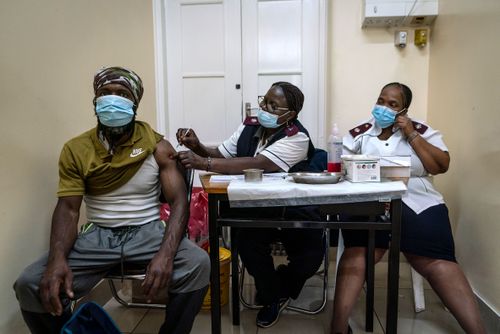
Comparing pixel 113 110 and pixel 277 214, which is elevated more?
pixel 113 110

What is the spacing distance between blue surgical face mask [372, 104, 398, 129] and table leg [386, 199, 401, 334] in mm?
565

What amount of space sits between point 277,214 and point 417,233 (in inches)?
26.8

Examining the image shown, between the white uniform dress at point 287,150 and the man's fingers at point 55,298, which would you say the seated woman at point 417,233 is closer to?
the white uniform dress at point 287,150

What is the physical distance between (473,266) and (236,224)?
54.6 inches

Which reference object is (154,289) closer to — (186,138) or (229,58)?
(186,138)

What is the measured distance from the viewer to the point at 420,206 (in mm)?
1776

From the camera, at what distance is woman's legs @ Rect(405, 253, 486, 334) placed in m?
1.59

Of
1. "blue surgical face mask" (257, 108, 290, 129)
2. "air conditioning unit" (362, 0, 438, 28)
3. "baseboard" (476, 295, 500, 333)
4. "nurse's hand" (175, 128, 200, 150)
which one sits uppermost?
"air conditioning unit" (362, 0, 438, 28)

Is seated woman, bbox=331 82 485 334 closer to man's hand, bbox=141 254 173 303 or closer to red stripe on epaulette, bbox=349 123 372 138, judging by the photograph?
red stripe on epaulette, bbox=349 123 372 138

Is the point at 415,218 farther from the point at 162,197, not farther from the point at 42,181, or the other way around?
the point at 42,181

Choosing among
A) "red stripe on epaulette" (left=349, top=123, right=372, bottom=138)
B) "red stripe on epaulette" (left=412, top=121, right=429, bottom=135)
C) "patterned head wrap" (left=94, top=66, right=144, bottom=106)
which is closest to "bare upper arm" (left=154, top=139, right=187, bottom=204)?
"patterned head wrap" (left=94, top=66, right=144, bottom=106)

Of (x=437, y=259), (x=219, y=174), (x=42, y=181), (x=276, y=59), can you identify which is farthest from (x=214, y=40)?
(x=437, y=259)

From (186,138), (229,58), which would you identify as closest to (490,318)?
(186,138)

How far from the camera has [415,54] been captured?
2.63m
